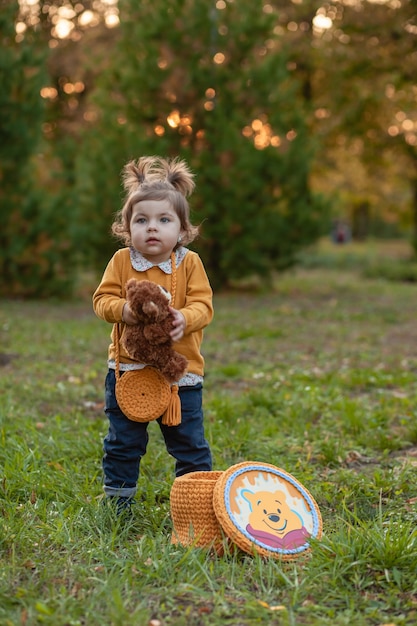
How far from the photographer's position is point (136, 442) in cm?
334

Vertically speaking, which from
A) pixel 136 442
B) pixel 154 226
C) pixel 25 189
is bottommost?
pixel 136 442

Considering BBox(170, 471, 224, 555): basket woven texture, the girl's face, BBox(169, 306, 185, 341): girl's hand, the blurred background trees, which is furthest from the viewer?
the blurred background trees

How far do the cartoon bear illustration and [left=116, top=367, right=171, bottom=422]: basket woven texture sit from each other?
511mm

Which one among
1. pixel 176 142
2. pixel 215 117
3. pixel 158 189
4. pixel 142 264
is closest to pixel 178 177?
pixel 158 189

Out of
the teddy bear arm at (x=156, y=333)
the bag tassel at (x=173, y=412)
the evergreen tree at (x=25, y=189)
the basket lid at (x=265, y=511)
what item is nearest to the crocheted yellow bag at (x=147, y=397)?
the bag tassel at (x=173, y=412)

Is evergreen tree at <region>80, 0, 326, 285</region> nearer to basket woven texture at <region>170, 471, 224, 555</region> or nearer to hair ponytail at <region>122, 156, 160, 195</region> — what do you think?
hair ponytail at <region>122, 156, 160, 195</region>

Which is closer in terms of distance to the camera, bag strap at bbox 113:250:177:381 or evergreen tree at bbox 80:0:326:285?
bag strap at bbox 113:250:177:381

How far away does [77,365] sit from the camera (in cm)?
660

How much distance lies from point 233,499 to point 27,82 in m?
10.0

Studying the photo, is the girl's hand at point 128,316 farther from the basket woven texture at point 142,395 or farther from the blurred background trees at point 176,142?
the blurred background trees at point 176,142

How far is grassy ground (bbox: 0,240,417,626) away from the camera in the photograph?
8.06 feet

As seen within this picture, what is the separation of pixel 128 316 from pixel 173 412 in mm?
470

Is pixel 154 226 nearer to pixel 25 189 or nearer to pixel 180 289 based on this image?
pixel 180 289

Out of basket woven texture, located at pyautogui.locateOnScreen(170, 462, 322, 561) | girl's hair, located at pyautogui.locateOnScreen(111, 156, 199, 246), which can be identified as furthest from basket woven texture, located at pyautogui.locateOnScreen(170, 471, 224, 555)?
girl's hair, located at pyautogui.locateOnScreen(111, 156, 199, 246)
